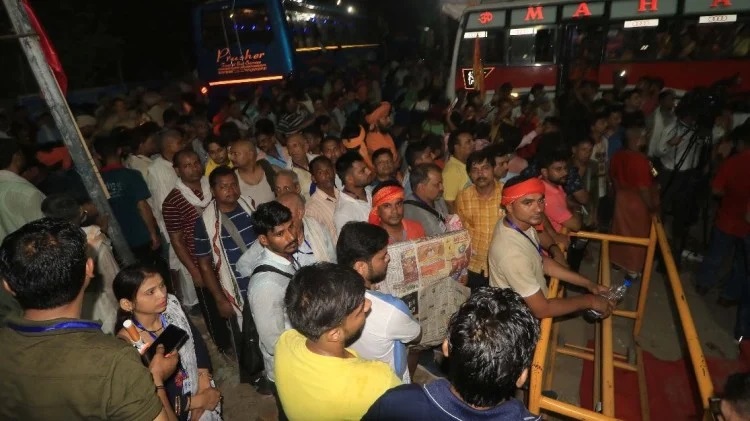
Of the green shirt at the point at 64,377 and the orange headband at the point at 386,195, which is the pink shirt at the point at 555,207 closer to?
the orange headband at the point at 386,195

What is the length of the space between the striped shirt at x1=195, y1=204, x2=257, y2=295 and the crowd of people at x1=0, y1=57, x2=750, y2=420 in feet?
0.06

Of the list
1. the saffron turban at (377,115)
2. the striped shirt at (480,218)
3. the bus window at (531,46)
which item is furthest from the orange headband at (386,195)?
the bus window at (531,46)

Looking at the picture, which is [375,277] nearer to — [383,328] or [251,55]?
[383,328]

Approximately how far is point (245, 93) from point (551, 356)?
38.3ft

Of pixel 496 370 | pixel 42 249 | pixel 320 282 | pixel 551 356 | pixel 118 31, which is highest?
pixel 118 31

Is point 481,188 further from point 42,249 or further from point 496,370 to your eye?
point 42,249

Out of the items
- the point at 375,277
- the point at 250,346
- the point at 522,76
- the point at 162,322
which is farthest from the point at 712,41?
Answer: the point at 162,322

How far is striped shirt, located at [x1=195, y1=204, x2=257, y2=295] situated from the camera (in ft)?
11.5

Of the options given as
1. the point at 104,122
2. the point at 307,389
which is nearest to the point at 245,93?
the point at 104,122

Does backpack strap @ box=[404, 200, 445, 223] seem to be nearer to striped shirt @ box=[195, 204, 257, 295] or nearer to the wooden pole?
striped shirt @ box=[195, 204, 257, 295]

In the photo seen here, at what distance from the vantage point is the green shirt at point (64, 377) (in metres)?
1.59

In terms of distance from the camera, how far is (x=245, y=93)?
1298 centimetres

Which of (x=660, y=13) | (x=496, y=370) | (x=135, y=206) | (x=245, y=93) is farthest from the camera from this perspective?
(x=245, y=93)

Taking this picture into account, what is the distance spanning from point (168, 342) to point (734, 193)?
5348mm
